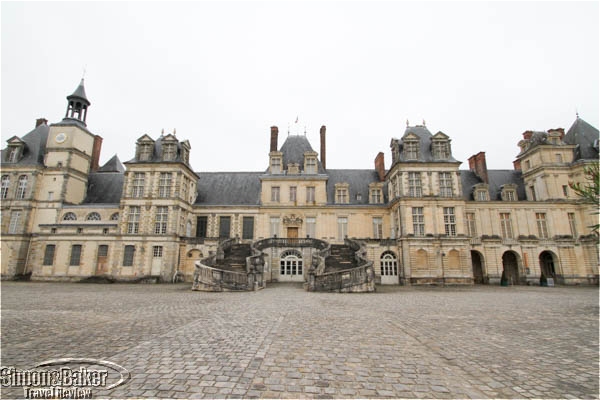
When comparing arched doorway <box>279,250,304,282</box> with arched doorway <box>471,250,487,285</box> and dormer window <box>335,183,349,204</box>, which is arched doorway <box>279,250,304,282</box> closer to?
dormer window <box>335,183,349,204</box>

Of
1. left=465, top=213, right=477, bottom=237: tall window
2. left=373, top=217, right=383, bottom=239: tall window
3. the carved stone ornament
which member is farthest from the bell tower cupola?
left=465, top=213, right=477, bottom=237: tall window

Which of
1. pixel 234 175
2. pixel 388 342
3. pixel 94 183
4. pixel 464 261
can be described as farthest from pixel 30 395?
pixel 94 183

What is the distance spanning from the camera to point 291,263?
24469 mm

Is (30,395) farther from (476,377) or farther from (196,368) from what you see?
(476,377)

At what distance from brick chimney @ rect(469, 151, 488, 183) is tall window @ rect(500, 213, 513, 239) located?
3974 millimetres

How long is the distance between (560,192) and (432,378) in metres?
32.3

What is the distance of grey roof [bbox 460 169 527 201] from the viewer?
98.4ft

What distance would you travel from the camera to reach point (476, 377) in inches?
176

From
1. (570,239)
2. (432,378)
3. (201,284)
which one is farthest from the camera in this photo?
(570,239)

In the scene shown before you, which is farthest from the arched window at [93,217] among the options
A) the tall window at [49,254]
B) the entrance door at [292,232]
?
the entrance door at [292,232]

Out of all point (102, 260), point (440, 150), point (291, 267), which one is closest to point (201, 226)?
point (102, 260)

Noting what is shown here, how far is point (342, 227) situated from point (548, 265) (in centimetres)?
1952
